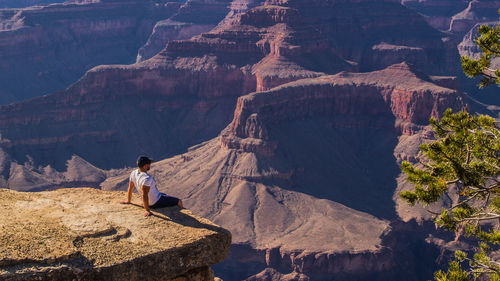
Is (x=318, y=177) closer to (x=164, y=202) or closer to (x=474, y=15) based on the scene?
(x=164, y=202)

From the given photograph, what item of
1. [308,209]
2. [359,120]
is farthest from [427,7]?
[308,209]

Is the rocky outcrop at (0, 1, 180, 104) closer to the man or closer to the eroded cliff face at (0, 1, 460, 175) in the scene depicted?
the eroded cliff face at (0, 1, 460, 175)

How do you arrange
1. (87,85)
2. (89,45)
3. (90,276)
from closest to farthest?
(90,276)
(87,85)
(89,45)

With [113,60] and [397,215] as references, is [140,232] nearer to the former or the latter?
[397,215]

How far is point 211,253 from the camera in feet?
62.2

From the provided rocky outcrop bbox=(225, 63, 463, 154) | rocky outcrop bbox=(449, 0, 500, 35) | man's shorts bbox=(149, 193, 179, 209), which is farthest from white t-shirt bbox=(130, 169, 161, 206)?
rocky outcrop bbox=(449, 0, 500, 35)

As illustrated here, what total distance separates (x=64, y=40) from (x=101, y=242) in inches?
6247

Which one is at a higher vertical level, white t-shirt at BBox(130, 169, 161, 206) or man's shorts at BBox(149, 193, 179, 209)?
white t-shirt at BBox(130, 169, 161, 206)

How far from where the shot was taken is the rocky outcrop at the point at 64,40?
149 meters

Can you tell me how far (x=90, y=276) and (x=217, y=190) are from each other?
209 ft

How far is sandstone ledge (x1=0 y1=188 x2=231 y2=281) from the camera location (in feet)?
54.2

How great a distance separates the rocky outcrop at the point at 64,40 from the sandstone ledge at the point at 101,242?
5102 inches

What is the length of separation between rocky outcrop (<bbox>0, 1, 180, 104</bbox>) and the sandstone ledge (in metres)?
A: 130

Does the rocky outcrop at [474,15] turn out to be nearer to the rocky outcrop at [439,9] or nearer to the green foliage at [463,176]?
the rocky outcrop at [439,9]
